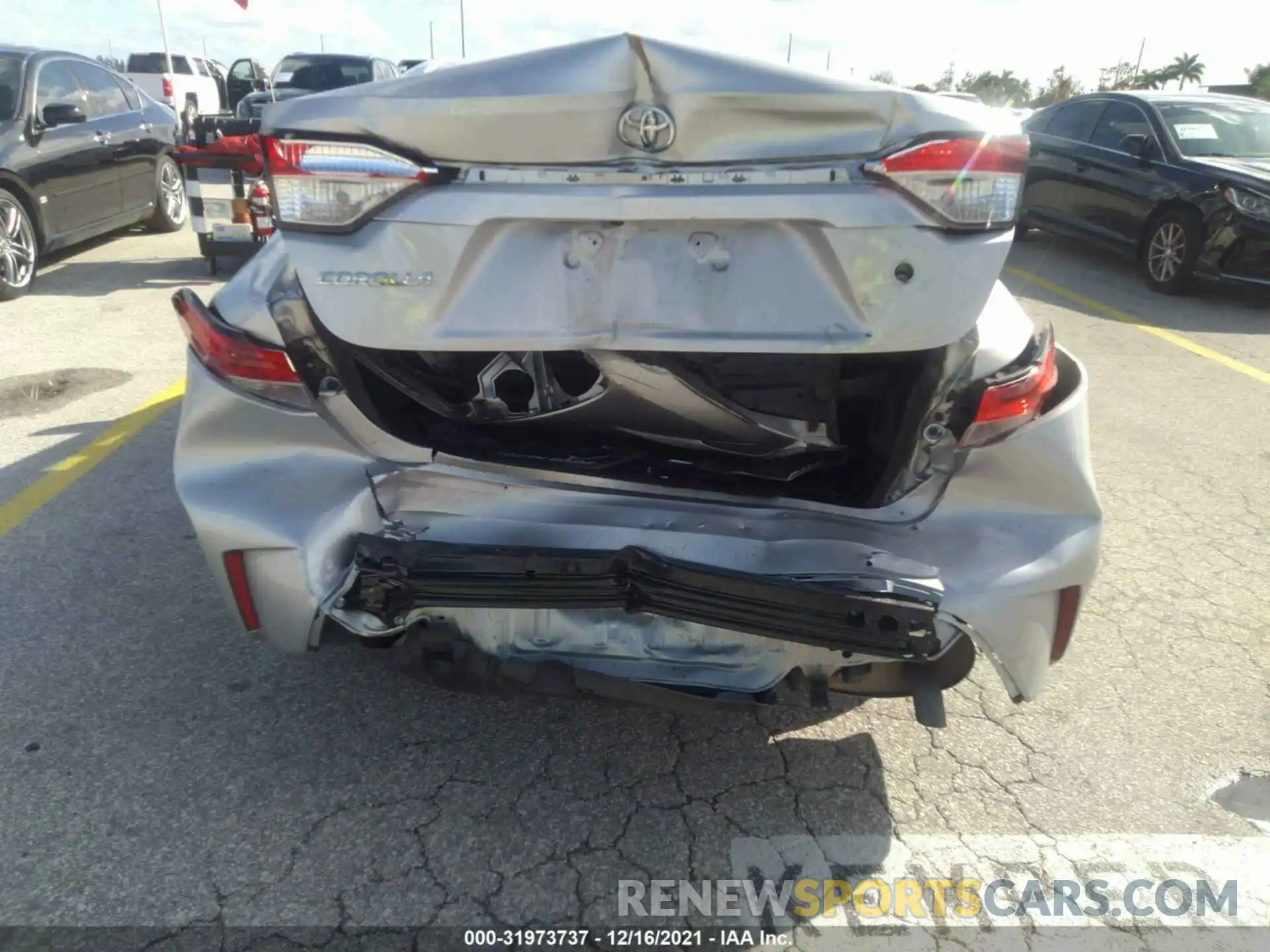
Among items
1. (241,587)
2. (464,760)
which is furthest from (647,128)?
(464,760)

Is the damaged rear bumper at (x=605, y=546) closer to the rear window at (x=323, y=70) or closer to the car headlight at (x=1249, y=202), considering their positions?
the car headlight at (x=1249, y=202)

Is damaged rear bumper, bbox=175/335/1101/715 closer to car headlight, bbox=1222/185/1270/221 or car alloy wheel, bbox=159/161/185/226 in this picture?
car headlight, bbox=1222/185/1270/221

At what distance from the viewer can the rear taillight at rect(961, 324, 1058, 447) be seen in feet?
7.13

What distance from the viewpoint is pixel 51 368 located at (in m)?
5.74

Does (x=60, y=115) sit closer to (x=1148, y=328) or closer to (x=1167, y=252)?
(x=1148, y=328)

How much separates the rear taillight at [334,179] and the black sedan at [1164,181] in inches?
316

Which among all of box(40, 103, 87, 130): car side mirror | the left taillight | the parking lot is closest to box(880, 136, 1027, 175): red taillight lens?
the left taillight

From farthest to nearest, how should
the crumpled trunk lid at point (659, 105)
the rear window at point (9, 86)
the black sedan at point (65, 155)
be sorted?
1. the rear window at point (9, 86)
2. the black sedan at point (65, 155)
3. the crumpled trunk lid at point (659, 105)

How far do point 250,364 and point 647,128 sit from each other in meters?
1.06

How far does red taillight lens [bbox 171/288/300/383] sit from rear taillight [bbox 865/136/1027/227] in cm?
134

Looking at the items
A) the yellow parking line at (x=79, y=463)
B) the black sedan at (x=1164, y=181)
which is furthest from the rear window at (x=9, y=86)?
the black sedan at (x=1164, y=181)

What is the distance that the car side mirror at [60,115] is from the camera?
7.49 m

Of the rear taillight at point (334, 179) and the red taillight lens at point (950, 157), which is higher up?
the red taillight lens at point (950, 157)

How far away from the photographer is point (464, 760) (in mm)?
2588
